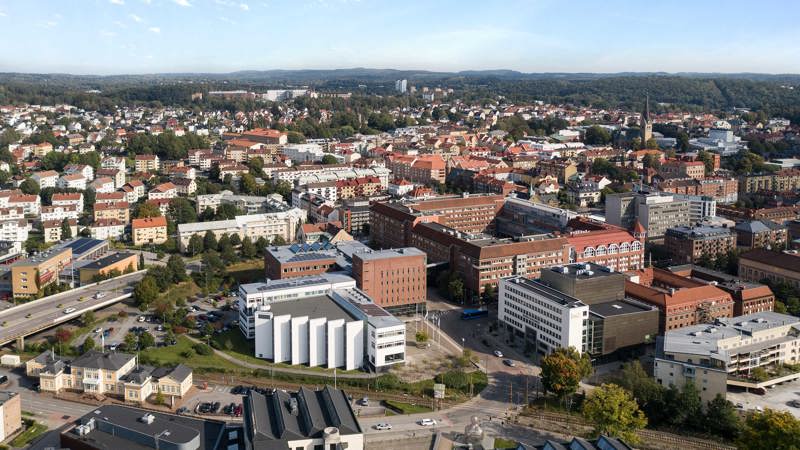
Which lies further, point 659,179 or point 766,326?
point 659,179

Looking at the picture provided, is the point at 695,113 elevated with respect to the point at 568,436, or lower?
elevated

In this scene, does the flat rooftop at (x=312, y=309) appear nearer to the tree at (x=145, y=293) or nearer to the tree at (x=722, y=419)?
the tree at (x=145, y=293)

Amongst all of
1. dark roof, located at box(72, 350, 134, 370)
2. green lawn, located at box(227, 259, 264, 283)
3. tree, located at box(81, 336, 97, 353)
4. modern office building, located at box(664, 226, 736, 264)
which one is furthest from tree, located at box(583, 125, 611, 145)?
dark roof, located at box(72, 350, 134, 370)

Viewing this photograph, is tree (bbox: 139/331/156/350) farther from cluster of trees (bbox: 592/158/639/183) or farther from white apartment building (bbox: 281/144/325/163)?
cluster of trees (bbox: 592/158/639/183)

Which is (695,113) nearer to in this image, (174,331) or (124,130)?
(124,130)

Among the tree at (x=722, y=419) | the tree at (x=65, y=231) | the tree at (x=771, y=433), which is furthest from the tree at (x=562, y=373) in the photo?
the tree at (x=65, y=231)

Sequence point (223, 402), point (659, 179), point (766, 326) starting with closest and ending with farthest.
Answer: point (223, 402) → point (766, 326) → point (659, 179)

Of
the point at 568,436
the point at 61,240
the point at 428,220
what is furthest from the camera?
the point at 61,240

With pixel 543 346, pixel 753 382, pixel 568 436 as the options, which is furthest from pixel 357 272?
pixel 753 382
